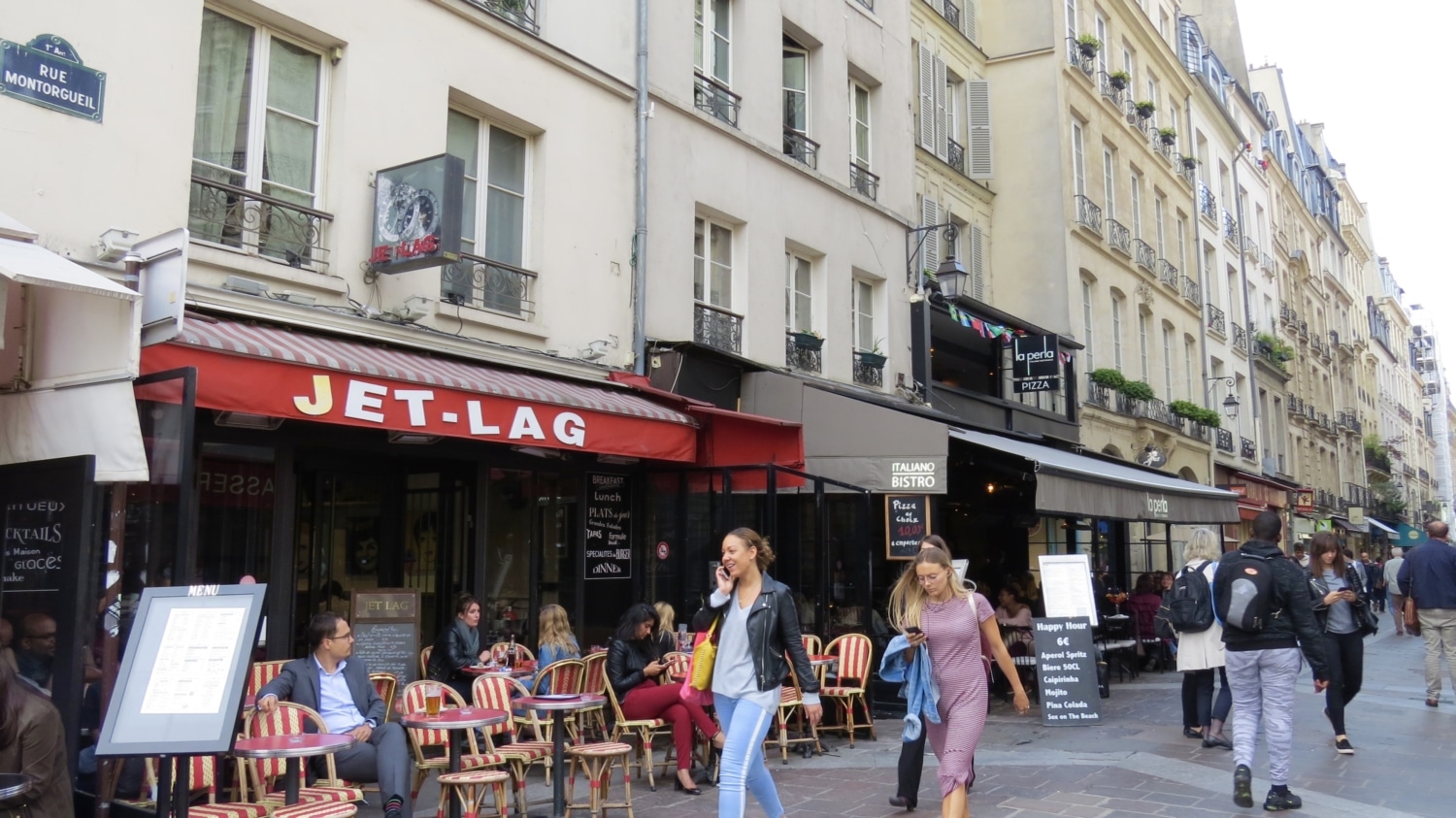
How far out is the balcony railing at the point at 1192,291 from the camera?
88.2ft

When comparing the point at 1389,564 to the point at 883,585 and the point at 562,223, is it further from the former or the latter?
the point at 562,223

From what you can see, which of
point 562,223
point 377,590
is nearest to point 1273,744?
point 377,590

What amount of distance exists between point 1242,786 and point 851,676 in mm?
3811

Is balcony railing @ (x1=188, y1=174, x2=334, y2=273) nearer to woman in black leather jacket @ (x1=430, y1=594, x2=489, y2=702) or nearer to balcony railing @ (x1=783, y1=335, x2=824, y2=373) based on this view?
woman in black leather jacket @ (x1=430, y1=594, x2=489, y2=702)

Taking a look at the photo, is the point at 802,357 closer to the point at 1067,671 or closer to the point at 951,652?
the point at 1067,671

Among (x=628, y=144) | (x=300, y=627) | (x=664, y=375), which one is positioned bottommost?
(x=300, y=627)

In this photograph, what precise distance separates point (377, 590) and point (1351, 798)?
6768 mm

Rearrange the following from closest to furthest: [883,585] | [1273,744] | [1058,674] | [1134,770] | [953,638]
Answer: [953,638], [1273,744], [1134,770], [1058,674], [883,585]

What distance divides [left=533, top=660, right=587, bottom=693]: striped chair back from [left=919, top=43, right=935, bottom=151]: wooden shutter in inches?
472

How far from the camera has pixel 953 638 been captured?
579 centimetres

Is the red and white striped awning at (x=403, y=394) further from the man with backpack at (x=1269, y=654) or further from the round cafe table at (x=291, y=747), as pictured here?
the man with backpack at (x=1269, y=654)

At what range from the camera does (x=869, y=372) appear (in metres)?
14.5

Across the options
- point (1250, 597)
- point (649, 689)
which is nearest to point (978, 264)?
point (649, 689)

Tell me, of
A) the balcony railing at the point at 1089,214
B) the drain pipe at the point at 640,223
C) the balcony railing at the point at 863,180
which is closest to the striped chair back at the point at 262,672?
the drain pipe at the point at 640,223
